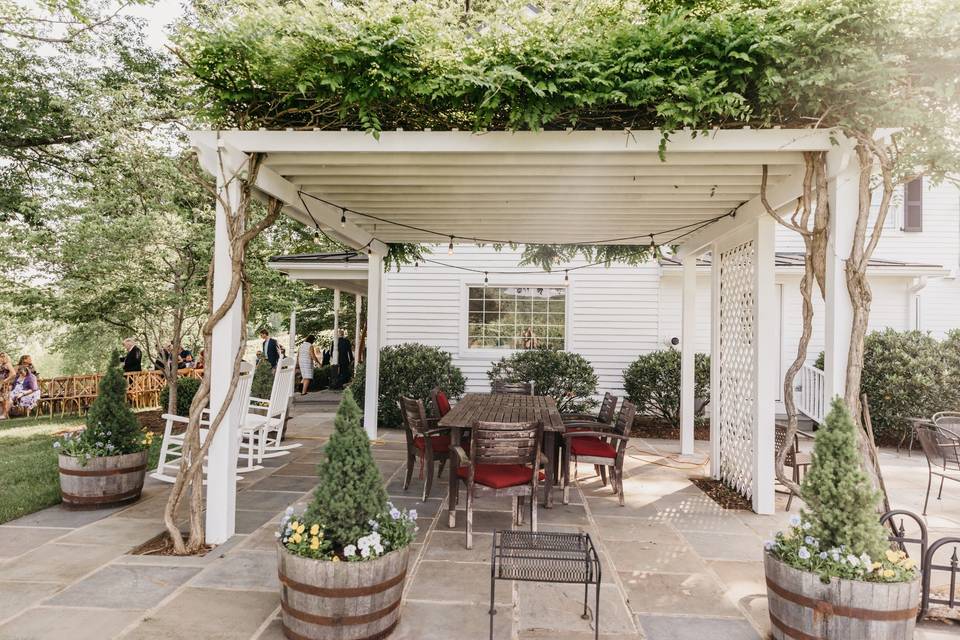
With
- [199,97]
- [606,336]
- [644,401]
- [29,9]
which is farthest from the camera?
[606,336]

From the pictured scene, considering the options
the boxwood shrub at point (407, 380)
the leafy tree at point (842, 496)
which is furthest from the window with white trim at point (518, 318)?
the leafy tree at point (842, 496)

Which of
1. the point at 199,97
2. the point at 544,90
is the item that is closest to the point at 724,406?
the point at 544,90

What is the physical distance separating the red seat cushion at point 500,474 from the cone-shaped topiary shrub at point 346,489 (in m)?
1.31

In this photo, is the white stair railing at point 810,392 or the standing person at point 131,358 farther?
the standing person at point 131,358

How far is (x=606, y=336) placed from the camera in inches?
378

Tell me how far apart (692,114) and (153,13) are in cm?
1076

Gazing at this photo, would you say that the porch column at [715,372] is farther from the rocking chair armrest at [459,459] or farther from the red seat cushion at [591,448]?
the rocking chair armrest at [459,459]

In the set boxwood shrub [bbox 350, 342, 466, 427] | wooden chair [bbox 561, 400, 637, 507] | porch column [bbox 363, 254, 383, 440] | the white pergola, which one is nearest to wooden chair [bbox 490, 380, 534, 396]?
boxwood shrub [bbox 350, 342, 466, 427]

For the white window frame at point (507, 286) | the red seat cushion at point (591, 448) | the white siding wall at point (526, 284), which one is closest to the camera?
the red seat cushion at point (591, 448)

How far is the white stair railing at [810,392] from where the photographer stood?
26.3 ft

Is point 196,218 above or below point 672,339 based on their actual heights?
above

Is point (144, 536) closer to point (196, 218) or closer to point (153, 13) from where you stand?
point (196, 218)

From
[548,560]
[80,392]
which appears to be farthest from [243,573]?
[80,392]

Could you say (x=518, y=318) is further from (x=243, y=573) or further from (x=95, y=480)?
(x=243, y=573)
